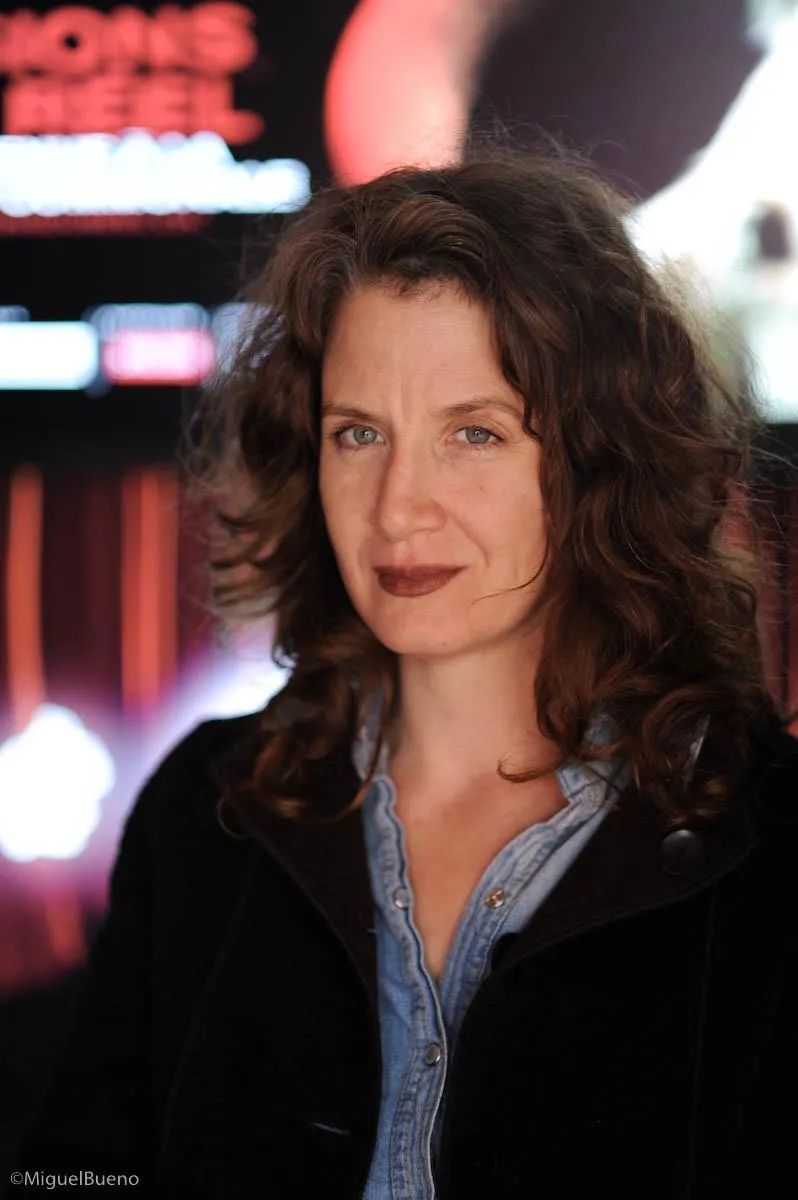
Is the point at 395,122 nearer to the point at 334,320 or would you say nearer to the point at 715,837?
the point at 334,320

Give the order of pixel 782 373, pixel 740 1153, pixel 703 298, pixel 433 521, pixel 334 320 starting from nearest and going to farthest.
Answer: pixel 740 1153
pixel 433 521
pixel 334 320
pixel 703 298
pixel 782 373

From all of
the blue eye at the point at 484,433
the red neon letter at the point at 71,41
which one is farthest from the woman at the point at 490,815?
the red neon letter at the point at 71,41

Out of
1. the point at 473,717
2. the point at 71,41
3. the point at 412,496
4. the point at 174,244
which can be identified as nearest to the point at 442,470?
the point at 412,496

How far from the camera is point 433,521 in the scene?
1.24m

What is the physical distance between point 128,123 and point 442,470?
2.90 ft

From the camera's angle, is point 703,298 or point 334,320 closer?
point 334,320

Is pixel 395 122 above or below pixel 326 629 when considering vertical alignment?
above

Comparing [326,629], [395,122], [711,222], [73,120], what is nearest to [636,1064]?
[326,629]

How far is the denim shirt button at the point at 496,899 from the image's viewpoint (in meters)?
1.25

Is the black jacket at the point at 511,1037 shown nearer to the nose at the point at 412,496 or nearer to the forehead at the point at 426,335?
the nose at the point at 412,496

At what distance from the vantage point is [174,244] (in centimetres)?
180

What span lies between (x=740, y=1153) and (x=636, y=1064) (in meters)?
0.12

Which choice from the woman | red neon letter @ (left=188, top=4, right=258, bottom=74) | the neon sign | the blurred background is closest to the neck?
the woman

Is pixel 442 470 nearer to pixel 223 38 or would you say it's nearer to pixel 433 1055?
pixel 433 1055
